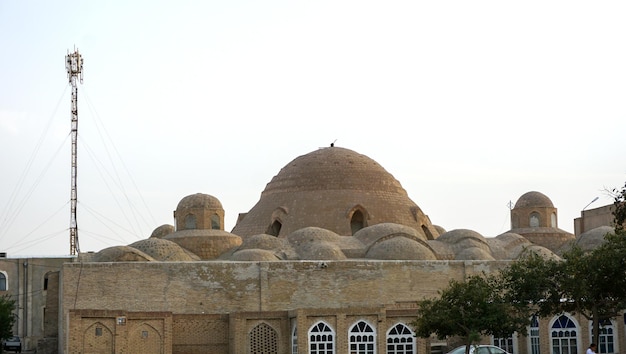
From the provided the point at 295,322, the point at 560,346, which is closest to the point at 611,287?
the point at 560,346

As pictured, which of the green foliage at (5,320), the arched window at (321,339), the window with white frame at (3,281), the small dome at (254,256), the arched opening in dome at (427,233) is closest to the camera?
the arched window at (321,339)

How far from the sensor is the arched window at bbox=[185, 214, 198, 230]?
41.0 m

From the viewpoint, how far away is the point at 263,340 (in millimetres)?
31266

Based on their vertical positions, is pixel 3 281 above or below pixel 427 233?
below

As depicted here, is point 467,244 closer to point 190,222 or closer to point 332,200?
point 332,200

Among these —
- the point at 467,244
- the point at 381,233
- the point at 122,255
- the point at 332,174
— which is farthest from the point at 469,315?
the point at 332,174

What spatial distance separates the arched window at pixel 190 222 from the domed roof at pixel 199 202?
1.27 feet

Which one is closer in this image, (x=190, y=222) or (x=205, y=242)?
(x=205, y=242)

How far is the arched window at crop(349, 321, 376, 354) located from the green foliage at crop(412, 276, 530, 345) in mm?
5296

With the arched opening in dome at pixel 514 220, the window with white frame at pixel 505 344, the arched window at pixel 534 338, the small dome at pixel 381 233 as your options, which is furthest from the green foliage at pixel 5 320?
the arched opening in dome at pixel 514 220

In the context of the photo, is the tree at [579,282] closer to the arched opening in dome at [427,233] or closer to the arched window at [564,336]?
the arched window at [564,336]

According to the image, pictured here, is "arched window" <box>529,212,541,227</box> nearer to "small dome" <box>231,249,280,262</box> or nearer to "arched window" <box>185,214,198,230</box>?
"small dome" <box>231,249,280,262</box>

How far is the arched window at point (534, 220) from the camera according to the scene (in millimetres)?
46906

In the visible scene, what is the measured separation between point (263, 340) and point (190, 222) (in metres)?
10.9
